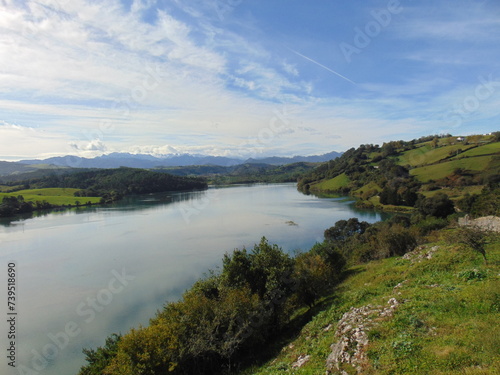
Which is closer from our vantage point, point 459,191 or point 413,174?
point 459,191

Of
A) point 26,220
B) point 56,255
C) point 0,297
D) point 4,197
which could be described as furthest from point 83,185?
point 0,297

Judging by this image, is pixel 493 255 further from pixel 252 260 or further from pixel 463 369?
pixel 252 260

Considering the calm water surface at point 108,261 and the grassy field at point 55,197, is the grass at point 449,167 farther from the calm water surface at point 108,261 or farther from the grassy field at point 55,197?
the grassy field at point 55,197

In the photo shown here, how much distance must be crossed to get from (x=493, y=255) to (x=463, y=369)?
11765 millimetres

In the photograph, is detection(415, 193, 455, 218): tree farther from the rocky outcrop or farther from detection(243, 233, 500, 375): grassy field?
detection(243, 233, 500, 375): grassy field

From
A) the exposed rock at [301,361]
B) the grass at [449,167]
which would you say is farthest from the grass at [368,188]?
the exposed rock at [301,361]

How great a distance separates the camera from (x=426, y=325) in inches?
360

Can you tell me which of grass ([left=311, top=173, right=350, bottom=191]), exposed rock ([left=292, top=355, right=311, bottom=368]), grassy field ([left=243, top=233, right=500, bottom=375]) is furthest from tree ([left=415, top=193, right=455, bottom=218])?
grass ([left=311, top=173, right=350, bottom=191])

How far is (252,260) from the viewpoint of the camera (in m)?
18.8

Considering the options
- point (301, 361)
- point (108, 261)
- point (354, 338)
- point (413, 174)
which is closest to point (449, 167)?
point (413, 174)

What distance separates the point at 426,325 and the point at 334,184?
386 feet

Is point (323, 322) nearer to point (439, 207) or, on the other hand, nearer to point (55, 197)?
point (439, 207)

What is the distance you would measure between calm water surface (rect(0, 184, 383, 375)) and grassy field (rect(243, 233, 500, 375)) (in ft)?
50.2

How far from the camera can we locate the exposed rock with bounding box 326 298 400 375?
340 inches
